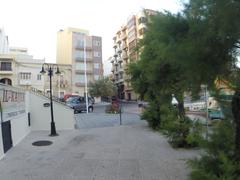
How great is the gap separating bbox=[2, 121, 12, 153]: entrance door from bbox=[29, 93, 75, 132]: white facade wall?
17.7 ft

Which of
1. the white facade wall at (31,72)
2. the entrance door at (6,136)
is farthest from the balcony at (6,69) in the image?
the entrance door at (6,136)

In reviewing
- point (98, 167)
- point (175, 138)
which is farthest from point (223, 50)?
point (175, 138)

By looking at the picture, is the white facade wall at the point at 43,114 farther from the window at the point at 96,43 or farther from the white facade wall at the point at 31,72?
the window at the point at 96,43

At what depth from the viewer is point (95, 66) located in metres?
64.0

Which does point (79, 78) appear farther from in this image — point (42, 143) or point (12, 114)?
point (12, 114)

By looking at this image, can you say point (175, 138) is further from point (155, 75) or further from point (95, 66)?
point (95, 66)

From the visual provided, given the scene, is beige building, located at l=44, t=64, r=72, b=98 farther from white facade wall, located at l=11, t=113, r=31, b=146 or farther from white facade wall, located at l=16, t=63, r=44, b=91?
white facade wall, located at l=11, t=113, r=31, b=146

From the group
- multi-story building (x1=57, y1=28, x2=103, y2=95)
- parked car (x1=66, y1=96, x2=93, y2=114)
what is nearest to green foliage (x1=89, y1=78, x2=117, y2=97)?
multi-story building (x1=57, y1=28, x2=103, y2=95)

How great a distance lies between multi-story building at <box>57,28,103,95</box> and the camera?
6019 cm

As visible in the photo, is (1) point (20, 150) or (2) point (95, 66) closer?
(1) point (20, 150)

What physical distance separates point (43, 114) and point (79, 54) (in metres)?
47.9

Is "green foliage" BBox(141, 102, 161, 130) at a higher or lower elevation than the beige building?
lower

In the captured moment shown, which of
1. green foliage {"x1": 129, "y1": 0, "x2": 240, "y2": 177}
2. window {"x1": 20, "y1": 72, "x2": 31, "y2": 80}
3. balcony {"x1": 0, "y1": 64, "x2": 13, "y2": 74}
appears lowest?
green foliage {"x1": 129, "y1": 0, "x2": 240, "y2": 177}

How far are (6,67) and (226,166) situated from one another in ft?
152
